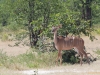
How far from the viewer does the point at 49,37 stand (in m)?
17.9

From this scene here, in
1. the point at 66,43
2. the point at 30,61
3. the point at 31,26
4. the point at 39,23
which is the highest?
the point at 39,23

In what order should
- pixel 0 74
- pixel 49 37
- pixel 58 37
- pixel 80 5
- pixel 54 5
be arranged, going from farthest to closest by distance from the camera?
pixel 80 5
pixel 54 5
pixel 49 37
pixel 58 37
pixel 0 74

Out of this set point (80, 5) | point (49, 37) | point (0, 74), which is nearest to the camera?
point (0, 74)

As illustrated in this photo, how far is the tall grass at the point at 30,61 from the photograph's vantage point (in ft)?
50.1

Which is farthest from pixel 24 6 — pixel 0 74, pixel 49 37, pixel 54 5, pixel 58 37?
pixel 0 74

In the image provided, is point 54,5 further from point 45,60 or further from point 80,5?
point 80,5

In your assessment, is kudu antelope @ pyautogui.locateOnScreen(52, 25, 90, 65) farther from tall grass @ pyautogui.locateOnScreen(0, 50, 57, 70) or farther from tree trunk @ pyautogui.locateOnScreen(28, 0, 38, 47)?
tree trunk @ pyautogui.locateOnScreen(28, 0, 38, 47)

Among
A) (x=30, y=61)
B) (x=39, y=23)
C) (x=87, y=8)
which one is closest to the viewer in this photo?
(x=30, y=61)

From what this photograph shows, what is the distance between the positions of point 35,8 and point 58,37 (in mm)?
5821

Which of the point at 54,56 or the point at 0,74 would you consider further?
the point at 54,56

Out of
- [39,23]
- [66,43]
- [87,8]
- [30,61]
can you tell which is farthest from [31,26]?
[87,8]

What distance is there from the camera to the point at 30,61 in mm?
16469

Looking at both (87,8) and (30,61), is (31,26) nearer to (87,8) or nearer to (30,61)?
(30,61)

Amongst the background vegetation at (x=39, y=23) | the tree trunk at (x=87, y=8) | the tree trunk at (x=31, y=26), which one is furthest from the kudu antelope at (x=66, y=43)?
the tree trunk at (x=87, y=8)
